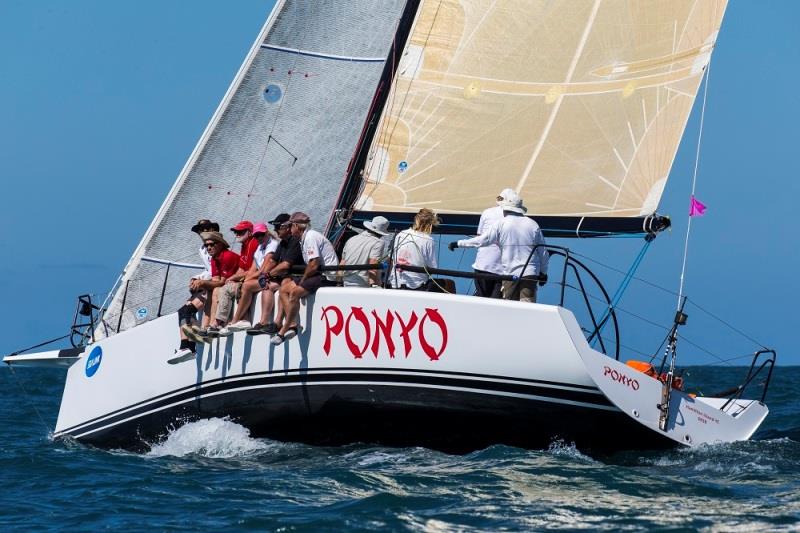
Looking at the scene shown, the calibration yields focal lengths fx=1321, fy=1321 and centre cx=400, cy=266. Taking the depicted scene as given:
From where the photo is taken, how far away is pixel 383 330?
9.80 meters

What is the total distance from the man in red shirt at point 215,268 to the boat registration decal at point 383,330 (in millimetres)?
1474

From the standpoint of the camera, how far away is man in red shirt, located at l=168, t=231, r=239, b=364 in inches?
441

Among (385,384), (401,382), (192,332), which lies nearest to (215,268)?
(192,332)

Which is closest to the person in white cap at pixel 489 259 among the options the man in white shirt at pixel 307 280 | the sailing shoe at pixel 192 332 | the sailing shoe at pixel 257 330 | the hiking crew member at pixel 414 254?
the hiking crew member at pixel 414 254

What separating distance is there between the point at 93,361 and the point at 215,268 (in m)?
1.76

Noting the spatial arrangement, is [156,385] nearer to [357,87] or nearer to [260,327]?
[260,327]

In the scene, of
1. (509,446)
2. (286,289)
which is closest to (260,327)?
(286,289)

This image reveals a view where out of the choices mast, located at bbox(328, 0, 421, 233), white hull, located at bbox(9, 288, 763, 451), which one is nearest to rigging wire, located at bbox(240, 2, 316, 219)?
mast, located at bbox(328, 0, 421, 233)

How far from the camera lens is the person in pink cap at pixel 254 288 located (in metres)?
10.6

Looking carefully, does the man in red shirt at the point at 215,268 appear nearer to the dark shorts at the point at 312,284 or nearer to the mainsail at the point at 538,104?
the dark shorts at the point at 312,284

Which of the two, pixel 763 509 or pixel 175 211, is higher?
pixel 175 211

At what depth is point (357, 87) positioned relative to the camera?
12.9 metres

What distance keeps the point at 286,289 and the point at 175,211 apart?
2.69 m

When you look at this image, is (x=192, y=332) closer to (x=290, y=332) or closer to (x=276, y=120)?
(x=290, y=332)
